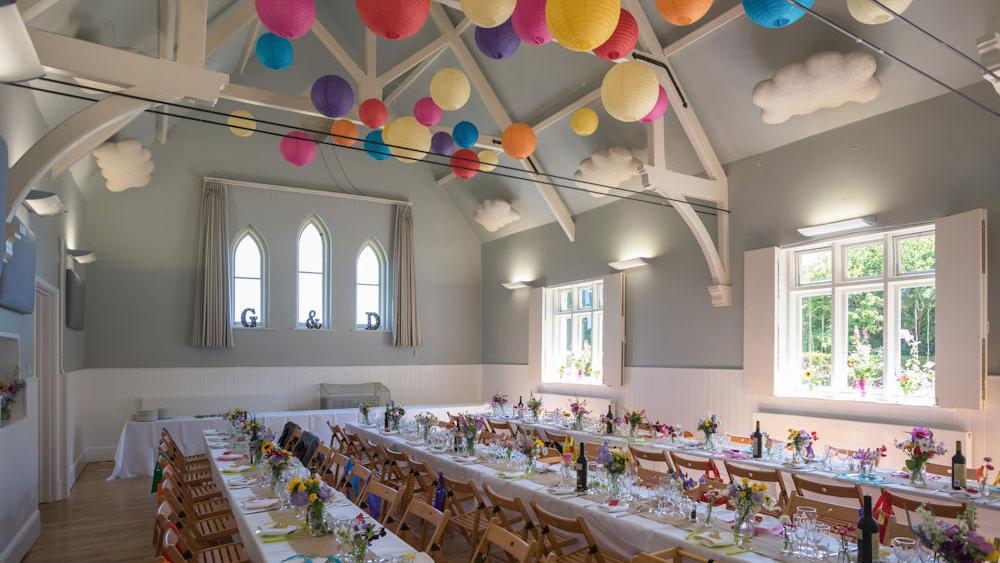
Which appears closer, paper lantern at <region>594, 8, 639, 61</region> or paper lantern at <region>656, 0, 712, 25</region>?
paper lantern at <region>656, 0, 712, 25</region>

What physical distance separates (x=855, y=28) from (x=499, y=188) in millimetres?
7781

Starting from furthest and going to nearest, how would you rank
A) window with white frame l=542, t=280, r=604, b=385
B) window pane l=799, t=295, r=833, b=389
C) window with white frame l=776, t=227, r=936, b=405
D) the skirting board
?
window with white frame l=542, t=280, r=604, b=385, window pane l=799, t=295, r=833, b=389, window with white frame l=776, t=227, r=936, b=405, the skirting board

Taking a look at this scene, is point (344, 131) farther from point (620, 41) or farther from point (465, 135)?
point (620, 41)

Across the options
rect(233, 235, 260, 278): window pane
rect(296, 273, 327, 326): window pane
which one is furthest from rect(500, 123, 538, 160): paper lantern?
rect(233, 235, 260, 278): window pane

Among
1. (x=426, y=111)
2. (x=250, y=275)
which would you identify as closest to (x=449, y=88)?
(x=426, y=111)

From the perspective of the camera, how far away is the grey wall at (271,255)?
12.2 metres

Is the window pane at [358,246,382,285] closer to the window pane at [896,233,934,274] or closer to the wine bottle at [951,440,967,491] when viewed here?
the window pane at [896,233,934,274]

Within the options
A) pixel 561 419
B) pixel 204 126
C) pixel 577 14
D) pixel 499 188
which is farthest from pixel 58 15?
pixel 499 188

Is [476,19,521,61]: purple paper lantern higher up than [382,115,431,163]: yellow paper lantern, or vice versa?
[476,19,521,61]: purple paper lantern

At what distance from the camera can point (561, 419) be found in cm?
1016

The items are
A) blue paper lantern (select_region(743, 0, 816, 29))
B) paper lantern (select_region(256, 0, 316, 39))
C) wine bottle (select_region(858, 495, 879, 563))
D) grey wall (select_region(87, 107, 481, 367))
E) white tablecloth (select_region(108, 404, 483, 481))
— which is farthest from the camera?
grey wall (select_region(87, 107, 481, 367))

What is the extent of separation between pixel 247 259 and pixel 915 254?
A: 37.7 ft

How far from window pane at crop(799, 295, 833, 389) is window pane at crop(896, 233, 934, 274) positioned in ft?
3.44

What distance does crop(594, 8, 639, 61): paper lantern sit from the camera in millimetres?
5113
